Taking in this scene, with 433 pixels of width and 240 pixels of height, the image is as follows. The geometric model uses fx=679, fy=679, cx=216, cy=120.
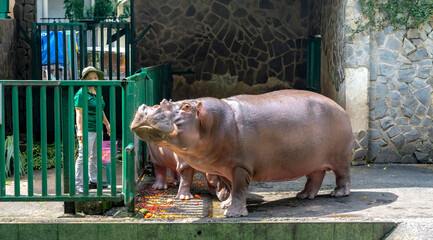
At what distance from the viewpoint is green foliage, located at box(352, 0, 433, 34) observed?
32.0ft

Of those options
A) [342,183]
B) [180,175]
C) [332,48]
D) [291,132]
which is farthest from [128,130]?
[332,48]

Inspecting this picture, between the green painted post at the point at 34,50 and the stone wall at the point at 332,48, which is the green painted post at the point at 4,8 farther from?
the stone wall at the point at 332,48

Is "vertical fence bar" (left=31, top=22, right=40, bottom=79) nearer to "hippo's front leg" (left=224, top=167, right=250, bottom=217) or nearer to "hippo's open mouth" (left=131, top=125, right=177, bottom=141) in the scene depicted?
"hippo's front leg" (left=224, top=167, right=250, bottom=217)

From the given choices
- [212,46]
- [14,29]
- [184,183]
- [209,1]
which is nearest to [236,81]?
[212,46]

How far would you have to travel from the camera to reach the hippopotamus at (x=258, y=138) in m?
6.28

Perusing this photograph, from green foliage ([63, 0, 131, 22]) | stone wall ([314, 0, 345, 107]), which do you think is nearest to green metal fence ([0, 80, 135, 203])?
stone wall ([314, 0, 345, 107])

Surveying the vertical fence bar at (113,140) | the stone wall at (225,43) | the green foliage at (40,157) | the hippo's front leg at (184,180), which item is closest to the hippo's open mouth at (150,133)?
the vertical fence bar at (113,140)

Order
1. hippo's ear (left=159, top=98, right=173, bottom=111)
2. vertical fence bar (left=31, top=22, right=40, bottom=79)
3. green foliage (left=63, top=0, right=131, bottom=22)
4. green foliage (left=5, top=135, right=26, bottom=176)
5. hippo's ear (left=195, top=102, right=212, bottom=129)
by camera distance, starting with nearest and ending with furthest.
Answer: hippo's ear (left=159, top=98, right=173, bottom=111)
hippo's ear (left=195, top=102, right=212, bottom=129)
green foliage (left=5, top=135, right=26, bottom=176)
vertical fence bar (left=31, top=22, right=40, bottom=79)
green foliage (left=63, top=0, right=131, bottom=22)

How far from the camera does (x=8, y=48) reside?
41.3 ft

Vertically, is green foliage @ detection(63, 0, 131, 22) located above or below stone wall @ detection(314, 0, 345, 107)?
above

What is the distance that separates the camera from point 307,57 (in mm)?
14867

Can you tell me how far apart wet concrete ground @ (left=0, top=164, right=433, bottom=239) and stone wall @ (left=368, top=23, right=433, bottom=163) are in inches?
49.0

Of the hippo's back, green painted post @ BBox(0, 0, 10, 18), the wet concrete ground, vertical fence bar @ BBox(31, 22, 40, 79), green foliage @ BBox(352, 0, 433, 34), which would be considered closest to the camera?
the wet concrete ground

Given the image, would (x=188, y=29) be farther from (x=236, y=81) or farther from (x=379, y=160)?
(x=379, y=160)
